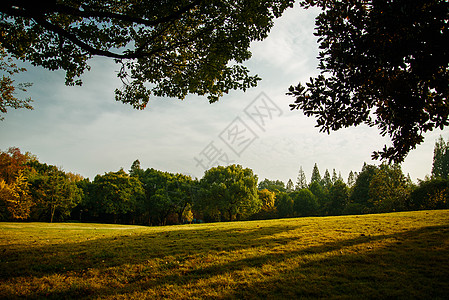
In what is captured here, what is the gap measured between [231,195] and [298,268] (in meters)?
37.5

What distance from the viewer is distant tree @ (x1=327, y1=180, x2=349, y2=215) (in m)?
60.1

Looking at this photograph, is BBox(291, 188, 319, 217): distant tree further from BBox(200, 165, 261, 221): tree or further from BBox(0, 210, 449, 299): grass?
BBox(0, 210, 449, 299): grass

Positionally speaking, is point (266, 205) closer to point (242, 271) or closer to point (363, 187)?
point (363, 187)

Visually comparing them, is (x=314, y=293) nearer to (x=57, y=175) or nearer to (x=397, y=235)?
(x=397, y=235)

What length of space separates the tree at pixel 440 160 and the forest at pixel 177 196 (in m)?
35.5

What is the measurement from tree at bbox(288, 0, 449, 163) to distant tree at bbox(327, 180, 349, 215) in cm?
6286

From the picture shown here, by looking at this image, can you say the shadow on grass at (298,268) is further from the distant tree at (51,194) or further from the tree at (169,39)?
the distant tree at (51,194)

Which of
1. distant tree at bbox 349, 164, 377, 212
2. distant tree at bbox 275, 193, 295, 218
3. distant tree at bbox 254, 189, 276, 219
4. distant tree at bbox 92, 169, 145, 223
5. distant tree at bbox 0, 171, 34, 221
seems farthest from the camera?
distant tree at bbox 275, 193, 295, 218

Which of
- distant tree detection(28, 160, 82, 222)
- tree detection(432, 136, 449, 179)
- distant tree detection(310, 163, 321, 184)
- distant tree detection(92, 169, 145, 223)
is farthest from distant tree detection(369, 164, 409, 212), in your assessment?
distant tree detection(28, 160, 82, 222)

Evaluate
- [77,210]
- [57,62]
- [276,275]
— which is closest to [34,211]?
[77,210]

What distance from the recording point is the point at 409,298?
4141mm

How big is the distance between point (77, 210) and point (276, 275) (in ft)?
230

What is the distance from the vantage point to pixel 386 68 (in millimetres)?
5250

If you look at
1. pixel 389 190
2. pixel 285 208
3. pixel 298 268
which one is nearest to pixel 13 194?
pixel 298 268
